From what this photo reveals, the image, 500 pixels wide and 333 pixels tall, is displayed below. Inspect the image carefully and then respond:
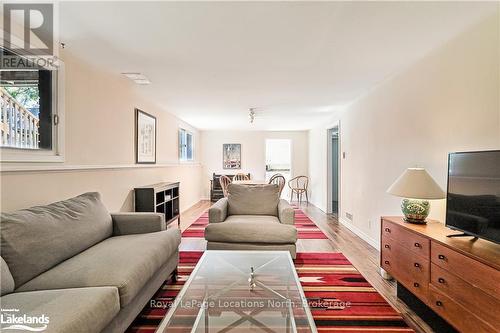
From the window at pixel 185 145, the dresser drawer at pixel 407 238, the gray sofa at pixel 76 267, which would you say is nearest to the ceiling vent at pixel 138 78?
the gray sofa at pixel 76 267

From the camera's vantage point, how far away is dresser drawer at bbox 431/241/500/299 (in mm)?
1302

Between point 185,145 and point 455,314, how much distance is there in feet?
20.0

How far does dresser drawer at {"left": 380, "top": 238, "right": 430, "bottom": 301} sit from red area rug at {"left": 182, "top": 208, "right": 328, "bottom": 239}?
161cm

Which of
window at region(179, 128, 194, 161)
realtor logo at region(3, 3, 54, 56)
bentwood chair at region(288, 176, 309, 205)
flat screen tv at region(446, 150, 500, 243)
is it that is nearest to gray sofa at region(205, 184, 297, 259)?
flat screen tv at region(446, 150, 500, 243)

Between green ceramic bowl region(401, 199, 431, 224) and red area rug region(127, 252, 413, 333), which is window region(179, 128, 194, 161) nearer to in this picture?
red area rug region(127, 252, 413, 333)

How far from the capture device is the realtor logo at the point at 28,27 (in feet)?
5.80

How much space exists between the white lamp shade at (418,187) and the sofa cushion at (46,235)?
257cm

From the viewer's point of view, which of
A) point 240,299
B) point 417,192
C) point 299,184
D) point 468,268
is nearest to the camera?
point 468,268

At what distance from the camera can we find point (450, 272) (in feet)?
5.24

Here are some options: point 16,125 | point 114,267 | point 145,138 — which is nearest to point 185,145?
point 145,138

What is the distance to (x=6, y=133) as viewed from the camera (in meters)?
1.89

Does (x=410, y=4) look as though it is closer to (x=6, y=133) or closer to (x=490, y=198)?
(x=490, y=198)

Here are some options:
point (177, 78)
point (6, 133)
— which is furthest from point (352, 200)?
point (6, 133)

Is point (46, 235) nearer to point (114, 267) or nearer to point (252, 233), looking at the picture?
point (114, 267)
